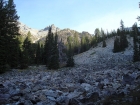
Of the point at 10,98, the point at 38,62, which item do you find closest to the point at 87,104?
the point at 10,98

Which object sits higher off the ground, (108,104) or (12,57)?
(12,57)

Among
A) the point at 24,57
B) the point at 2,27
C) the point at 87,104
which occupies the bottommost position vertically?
the point at 87,104

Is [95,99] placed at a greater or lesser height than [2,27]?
lesser

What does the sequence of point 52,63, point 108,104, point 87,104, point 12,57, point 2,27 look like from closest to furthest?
point 108,104, point 87,104, point 2,27, point 12,57, point 52,63

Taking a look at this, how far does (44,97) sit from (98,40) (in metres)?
122

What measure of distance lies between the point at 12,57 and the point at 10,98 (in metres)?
31.0

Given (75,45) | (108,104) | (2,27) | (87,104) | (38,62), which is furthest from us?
(75,45)

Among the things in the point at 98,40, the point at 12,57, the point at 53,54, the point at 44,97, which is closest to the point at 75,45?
the point at 98,40

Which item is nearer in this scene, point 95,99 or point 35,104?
point 35,104

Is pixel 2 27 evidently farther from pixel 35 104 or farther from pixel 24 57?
pixel 35 104

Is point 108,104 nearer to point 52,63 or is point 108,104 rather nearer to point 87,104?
point 87,104

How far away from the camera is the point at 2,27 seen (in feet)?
113

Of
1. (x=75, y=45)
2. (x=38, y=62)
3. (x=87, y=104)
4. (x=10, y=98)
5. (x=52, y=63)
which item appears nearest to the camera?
(x=87, y=104)

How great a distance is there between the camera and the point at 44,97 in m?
11.3
